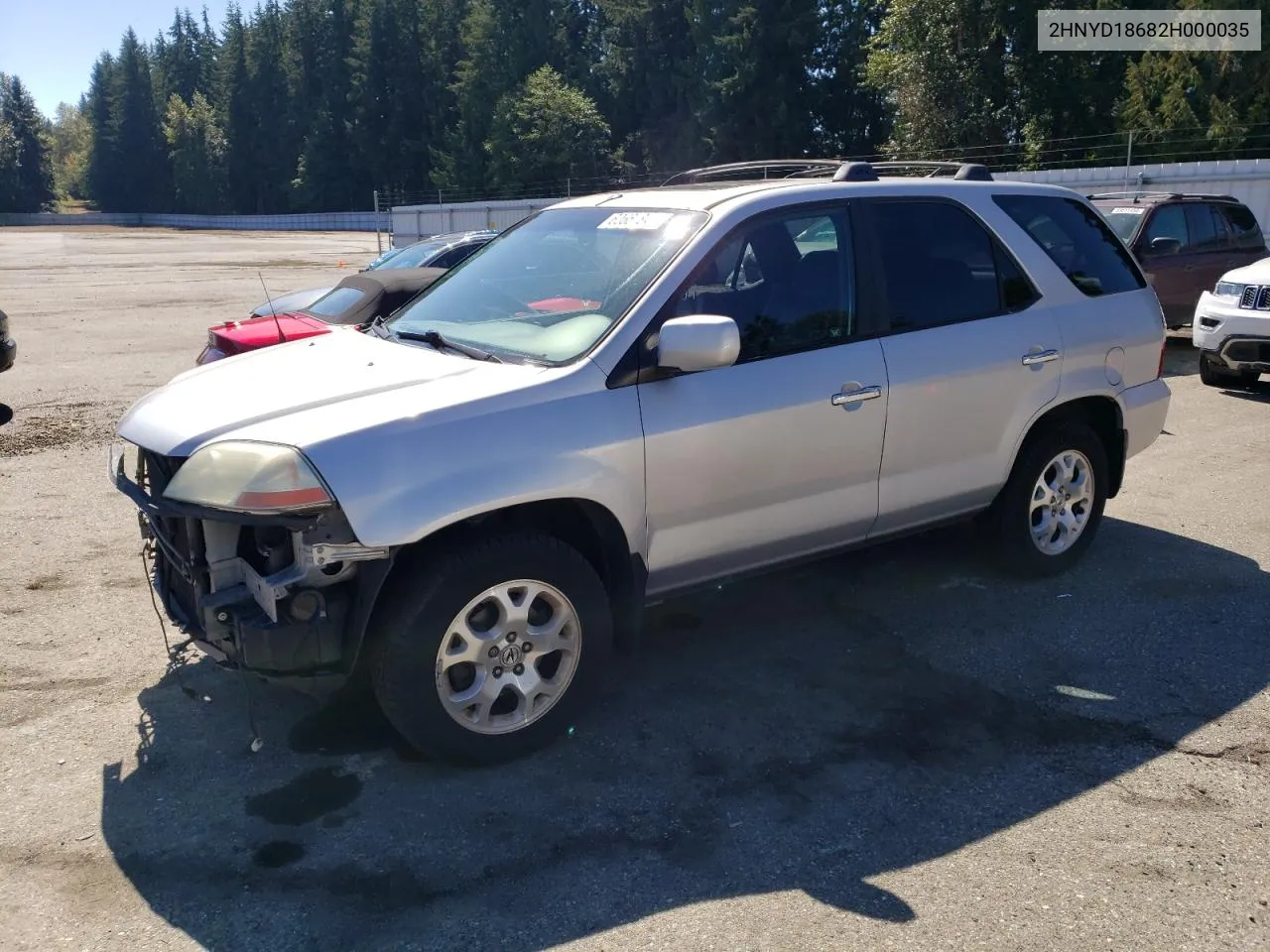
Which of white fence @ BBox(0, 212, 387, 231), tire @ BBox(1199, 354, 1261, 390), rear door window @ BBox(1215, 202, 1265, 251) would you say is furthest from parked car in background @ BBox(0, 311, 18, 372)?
white fence @ BBox(0, 212, 387, 231)

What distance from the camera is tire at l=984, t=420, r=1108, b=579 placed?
17.3 feet

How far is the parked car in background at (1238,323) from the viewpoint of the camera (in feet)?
32.3

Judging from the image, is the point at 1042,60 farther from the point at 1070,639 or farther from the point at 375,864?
the point at 375,864

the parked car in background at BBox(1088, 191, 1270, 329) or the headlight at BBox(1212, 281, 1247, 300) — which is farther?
the parked car in background at BBox(1088, 191, 1270, 329)

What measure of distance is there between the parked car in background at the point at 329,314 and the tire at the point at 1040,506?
14.6 feet

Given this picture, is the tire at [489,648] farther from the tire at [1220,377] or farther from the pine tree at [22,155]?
the pine tree at [22,155]

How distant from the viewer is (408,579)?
11.7ft

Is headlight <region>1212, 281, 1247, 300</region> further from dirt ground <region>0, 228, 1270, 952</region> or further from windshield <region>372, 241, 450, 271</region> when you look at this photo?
windshield <region>372, 241, 450, 271</region>

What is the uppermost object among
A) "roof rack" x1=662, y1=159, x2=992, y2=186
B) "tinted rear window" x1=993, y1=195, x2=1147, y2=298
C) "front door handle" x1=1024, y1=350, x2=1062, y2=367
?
"roof rack" x1=662, y1=159, x2=992, y2=186

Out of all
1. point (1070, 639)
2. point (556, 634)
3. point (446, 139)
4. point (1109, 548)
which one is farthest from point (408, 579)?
point (446, 139)

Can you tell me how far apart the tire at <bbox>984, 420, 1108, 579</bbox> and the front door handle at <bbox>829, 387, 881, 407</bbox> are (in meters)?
1.17

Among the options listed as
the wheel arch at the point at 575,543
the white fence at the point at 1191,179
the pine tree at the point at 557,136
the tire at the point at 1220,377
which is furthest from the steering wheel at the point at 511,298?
the pine tree at the point at 557,136

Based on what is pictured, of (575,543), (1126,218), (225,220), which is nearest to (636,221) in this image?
(575,543)

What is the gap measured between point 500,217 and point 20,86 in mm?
108743
